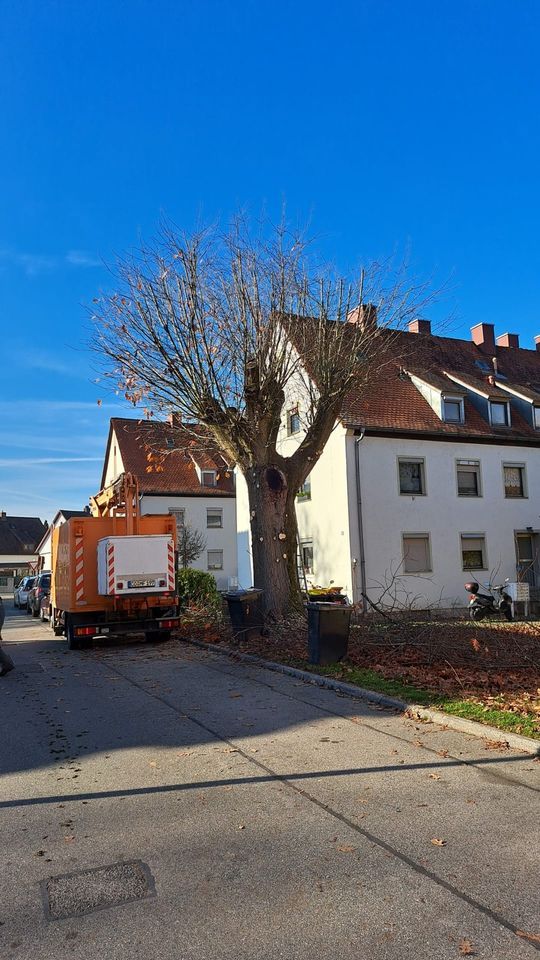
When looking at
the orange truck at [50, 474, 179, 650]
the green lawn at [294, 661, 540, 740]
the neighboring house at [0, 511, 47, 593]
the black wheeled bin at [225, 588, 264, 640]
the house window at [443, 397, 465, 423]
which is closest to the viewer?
the green lawn at [294, 661, 540, 740]

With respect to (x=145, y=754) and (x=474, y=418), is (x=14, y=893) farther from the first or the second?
(x=474, y=418)

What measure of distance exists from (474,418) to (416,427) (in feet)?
11.4

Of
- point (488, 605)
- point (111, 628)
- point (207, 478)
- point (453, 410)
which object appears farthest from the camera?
point (207, 478)

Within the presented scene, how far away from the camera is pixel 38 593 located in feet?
93.0

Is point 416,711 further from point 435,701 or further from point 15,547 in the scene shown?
point 15,547

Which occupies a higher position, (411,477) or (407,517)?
(411,477)

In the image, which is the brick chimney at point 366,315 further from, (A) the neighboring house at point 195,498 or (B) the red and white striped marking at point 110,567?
(A) the neighboring house at point 195,498

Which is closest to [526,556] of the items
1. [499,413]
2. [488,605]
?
[499,413]

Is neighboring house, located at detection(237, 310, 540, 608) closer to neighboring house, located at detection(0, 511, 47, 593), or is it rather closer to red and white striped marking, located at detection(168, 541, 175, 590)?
red and white striped marking, located at detection(168, 541, 175, 590)

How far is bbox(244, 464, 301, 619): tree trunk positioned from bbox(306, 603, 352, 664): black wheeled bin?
4.72 metres

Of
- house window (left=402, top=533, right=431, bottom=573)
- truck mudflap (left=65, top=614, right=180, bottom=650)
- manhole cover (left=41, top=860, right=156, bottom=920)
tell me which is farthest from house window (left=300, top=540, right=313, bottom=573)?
manhole cover (left=41, top=860, right=156, bottom=920)

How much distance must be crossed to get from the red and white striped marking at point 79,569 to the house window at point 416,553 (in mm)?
13539

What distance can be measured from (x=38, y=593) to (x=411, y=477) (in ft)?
→ 48.9

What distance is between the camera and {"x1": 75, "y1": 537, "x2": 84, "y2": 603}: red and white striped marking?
1577 cm
